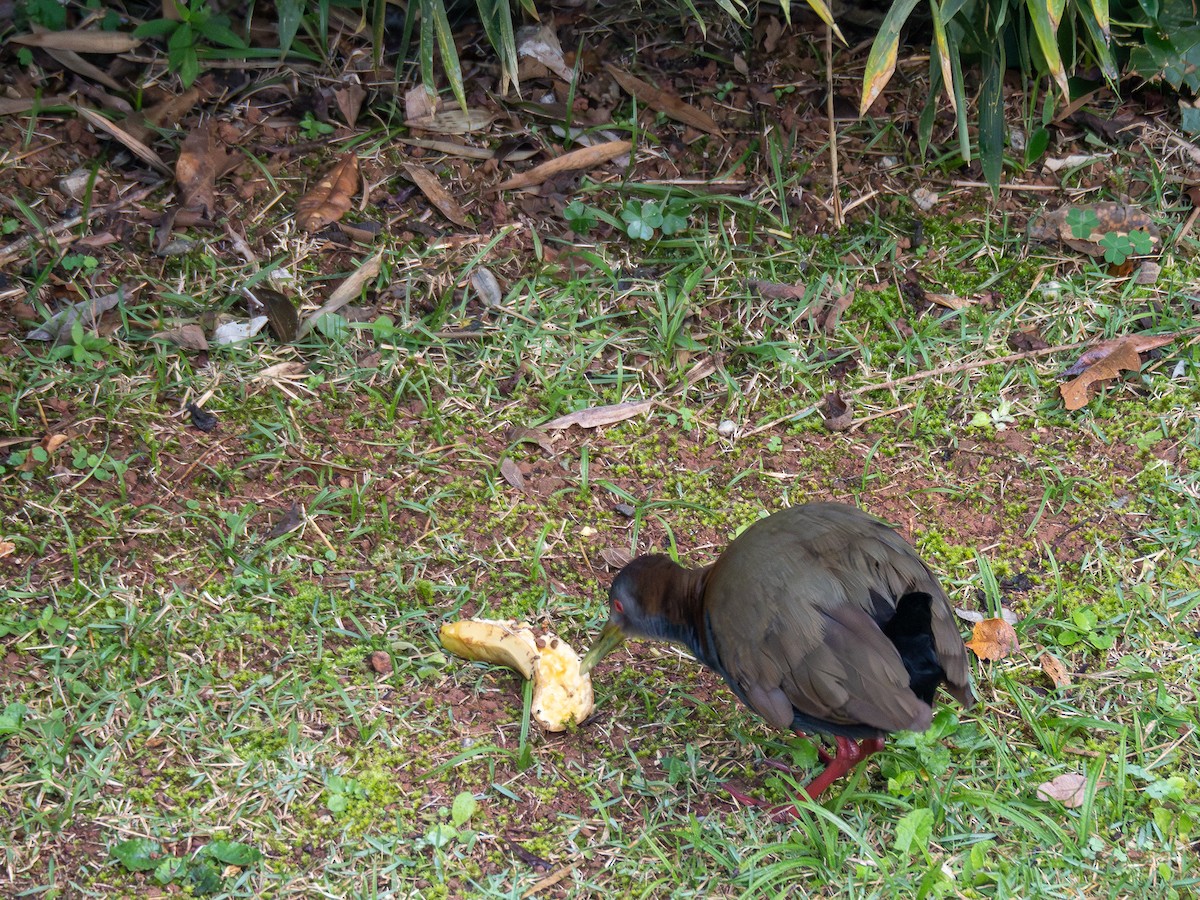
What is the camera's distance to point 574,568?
425 centimetres

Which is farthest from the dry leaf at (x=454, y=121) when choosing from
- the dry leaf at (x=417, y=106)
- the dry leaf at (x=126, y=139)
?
the dry leaf at (x=126, y=139)

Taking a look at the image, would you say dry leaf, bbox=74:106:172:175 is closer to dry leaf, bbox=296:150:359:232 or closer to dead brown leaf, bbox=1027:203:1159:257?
dry leaf, bbox=296:150:359:232

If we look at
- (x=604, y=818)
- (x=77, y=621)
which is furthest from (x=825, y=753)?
(x=77, y=621)

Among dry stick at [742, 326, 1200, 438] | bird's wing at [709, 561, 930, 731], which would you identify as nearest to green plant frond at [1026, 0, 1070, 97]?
dry stick at [742, 326, 1200, 438]

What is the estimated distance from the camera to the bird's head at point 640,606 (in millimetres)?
3748

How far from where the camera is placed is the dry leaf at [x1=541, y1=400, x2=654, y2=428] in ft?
15.3

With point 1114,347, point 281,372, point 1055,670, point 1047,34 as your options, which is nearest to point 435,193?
point 281,372

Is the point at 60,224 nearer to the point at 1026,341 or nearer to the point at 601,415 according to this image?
the point at 601,415

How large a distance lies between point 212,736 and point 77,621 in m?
0.63

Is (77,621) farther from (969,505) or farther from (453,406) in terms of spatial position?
(969,505)

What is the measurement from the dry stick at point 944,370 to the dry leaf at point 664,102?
1.45 m

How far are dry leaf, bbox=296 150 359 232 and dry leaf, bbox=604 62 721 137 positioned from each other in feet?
4.19

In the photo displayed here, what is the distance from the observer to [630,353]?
490 centimetres

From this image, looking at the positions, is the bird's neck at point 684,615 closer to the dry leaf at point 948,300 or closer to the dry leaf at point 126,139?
the dry leaf at point 948,300
